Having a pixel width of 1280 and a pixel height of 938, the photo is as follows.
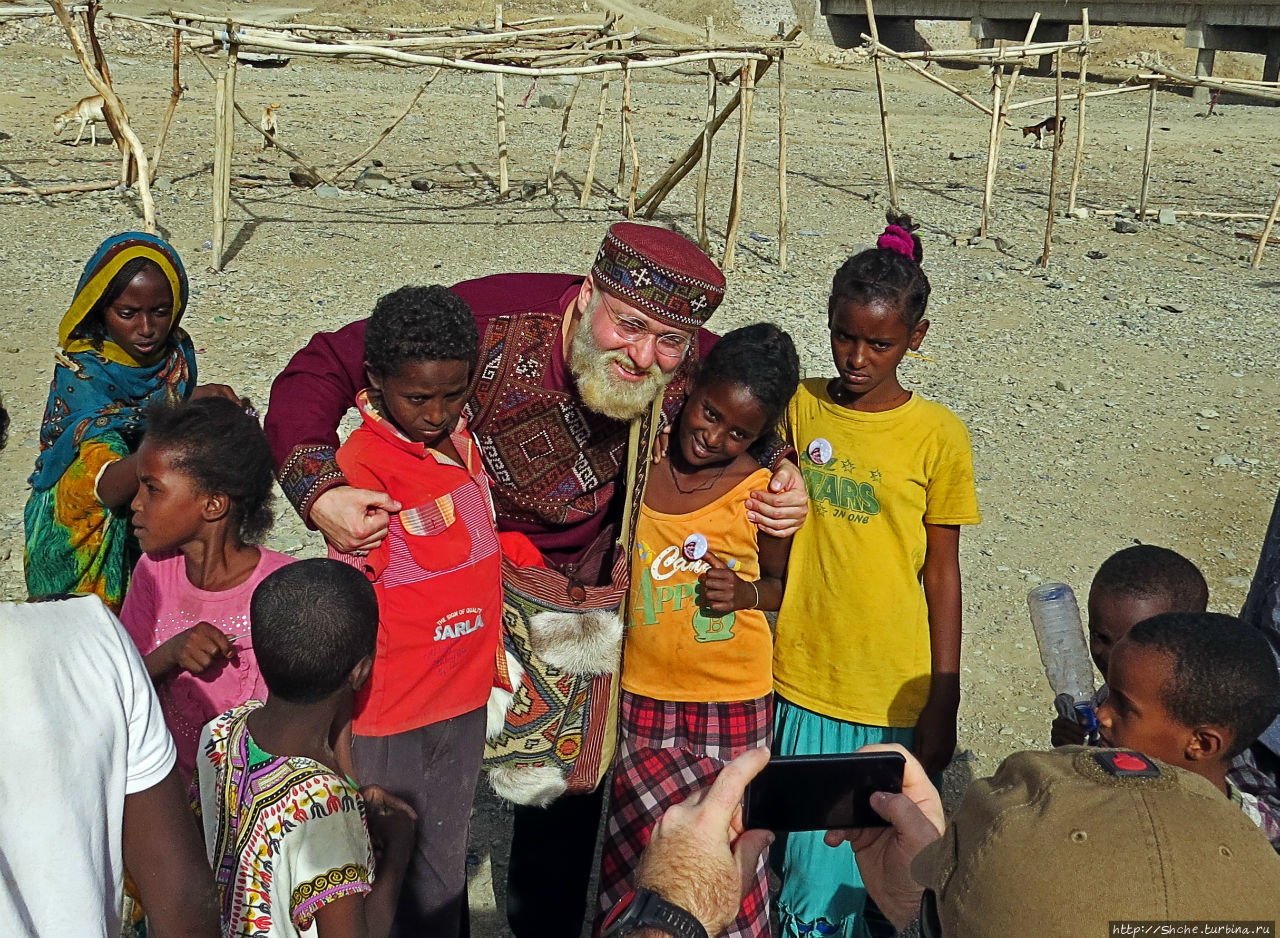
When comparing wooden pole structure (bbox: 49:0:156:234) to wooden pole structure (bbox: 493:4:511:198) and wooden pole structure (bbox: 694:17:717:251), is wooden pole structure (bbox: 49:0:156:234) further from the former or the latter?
wooden pole structure (bbox: 694:17:717:251)

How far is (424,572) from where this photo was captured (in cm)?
225

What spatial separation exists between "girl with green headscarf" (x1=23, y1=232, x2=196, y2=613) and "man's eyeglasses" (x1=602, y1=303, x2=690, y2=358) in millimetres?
1133

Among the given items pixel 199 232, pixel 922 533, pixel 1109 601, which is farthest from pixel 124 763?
pixel 199 232

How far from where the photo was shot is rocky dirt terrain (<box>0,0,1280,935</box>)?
551cm

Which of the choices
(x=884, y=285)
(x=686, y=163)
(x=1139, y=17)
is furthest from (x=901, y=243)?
(x=1139, y=17)

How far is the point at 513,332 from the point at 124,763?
143 cm

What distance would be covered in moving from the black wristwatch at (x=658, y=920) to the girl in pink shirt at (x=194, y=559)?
3.64 ft

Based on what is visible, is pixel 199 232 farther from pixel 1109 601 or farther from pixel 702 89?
pixel 702 89

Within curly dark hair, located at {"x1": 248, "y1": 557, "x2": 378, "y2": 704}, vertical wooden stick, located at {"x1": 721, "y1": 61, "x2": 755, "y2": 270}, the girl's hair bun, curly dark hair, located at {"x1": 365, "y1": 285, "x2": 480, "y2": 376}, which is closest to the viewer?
curly dark hair, located at {"x1": 248, "y1": 557, "x2": 378, "y2": 704}

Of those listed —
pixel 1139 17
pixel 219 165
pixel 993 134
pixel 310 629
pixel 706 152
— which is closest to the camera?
pixel 310 629

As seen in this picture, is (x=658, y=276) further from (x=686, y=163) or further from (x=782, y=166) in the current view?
(x=686, y=163)

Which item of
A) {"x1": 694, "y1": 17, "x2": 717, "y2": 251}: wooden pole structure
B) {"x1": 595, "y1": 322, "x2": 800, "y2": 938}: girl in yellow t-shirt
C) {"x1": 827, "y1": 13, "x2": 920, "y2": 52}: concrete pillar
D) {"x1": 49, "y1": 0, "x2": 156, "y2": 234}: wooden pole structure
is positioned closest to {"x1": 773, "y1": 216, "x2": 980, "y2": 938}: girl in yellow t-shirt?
{"x1": 595, "y1": 322, "x2": 800, "y2": 938}: girl in yellow t-shirt

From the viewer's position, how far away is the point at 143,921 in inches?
94.8

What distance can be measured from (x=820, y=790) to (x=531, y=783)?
92cm
